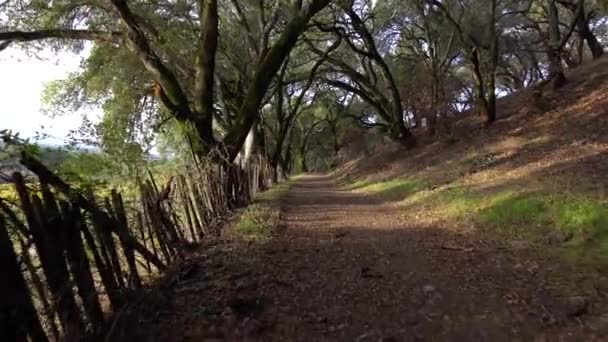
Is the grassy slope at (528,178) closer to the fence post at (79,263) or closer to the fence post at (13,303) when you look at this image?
the fence post at (79,263)

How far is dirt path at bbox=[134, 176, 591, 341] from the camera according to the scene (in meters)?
4.70

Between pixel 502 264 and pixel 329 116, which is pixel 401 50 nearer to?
pixel 329 116

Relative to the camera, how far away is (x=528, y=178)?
1047cm

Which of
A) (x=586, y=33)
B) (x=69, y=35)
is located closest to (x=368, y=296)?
(x=69, y=35)

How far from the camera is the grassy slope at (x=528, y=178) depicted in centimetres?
722

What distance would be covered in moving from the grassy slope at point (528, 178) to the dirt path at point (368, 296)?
83 centimetres

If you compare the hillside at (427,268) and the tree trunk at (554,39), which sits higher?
the tree trunk at (554,39)

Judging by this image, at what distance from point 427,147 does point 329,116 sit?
85.0ft

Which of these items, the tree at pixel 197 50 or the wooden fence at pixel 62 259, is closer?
the wooden fence at pixel 62 259

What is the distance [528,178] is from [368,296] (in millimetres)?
6263

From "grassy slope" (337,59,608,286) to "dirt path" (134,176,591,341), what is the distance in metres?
0.83

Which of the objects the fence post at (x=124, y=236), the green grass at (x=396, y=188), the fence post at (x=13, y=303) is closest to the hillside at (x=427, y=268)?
the fence post at (x=124, y=236)

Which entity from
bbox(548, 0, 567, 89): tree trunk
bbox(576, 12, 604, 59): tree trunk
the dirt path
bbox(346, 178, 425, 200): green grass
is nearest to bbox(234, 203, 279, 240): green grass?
the dirt path

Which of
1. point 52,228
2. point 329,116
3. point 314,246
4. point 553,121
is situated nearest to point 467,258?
point 314,246
